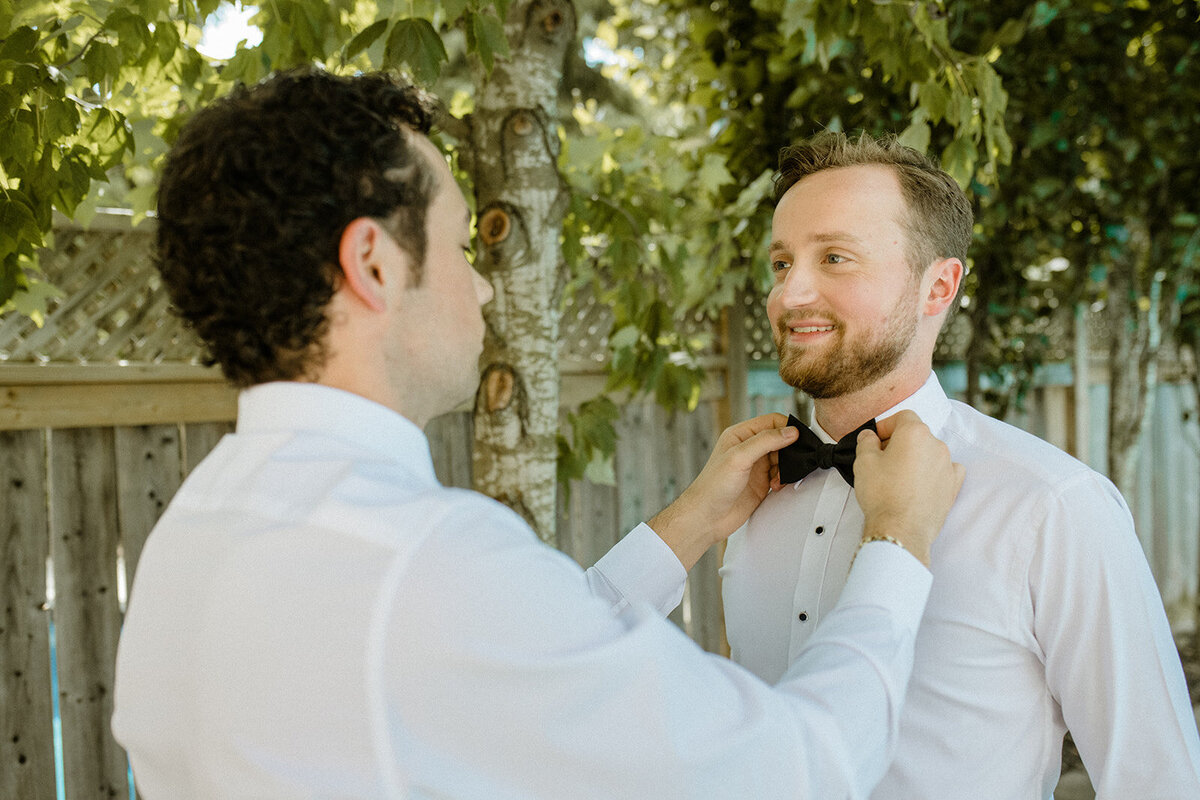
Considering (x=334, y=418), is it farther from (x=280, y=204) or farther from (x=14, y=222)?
(x=14, y=222)

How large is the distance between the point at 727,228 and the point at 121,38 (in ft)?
6.89

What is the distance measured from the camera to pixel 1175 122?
386cm

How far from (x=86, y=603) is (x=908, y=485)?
240 cm

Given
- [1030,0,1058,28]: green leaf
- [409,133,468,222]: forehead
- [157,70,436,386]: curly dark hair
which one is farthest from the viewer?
[1030,0,1058,28]: green leaf

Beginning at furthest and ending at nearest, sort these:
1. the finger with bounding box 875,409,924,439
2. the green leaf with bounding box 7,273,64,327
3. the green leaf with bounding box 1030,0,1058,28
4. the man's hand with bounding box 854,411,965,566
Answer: the green leaf with bounding box 1030,0,1058,28
the green leaf with bounding box 7,273,64,327
the finger with bounding box 875,409,924,439
the man's hand with bounding box 854,411,965,566

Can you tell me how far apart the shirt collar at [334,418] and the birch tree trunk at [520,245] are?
1217 millimetres

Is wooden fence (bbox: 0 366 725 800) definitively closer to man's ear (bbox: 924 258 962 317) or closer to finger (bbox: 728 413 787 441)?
finger (bbox: 728 413 787 441)

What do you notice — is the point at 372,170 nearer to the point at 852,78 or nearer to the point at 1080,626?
the point at 1080,626

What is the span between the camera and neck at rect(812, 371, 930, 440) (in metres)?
1.67

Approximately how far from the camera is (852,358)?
1.63 m

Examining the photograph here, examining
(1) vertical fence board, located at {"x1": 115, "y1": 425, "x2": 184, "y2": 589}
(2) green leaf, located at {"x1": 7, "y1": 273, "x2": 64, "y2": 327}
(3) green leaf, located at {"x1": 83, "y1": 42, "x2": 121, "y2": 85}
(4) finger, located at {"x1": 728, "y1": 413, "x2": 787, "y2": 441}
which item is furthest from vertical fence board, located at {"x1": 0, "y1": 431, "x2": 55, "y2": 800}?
(4) finger, located at {"x1": 728, "y1": 413, "x2": 787, "y2": 441}

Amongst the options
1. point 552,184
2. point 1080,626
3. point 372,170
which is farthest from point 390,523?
point 552,184

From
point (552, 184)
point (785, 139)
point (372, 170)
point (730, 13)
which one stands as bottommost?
point (372, 170)

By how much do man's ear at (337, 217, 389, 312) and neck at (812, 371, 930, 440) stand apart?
3.07 ft
